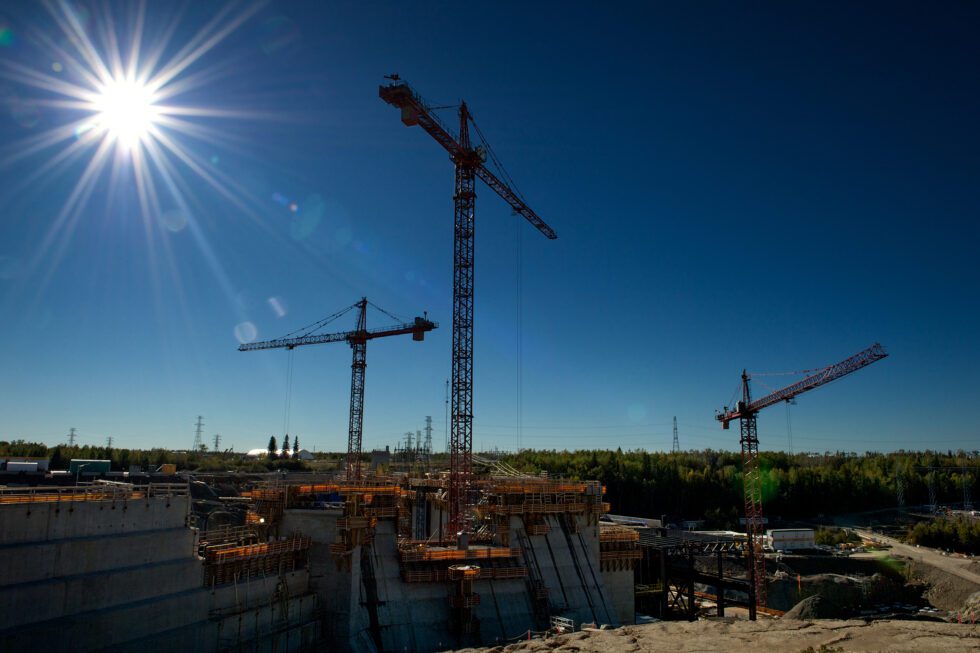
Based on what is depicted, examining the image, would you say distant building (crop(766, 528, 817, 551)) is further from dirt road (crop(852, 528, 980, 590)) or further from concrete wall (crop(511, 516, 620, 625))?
concrete wall (crop(511, 516, 620, 625))

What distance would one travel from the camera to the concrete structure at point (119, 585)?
24938 mm

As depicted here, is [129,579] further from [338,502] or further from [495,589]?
[495,589]

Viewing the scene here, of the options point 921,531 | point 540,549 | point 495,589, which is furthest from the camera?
point 921,531

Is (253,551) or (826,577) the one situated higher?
(253,551)

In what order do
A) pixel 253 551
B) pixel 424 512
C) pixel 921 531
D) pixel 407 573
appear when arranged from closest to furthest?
pixel 253 551 → pixel 407 573 → pixel 424 512 → pixel 921 531

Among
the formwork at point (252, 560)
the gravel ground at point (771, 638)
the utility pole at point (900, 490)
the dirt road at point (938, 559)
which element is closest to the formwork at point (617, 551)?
the gravel ground at point (771, 638)

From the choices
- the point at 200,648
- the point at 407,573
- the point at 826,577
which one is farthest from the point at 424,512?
the point at 826,577

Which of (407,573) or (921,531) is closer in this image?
(407,573)

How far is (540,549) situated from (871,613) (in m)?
46.1

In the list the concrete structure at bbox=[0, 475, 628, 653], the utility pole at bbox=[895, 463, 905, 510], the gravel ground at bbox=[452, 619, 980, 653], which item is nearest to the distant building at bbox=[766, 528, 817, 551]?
the concrete structure at bbox=[0, 475, 628, 653]

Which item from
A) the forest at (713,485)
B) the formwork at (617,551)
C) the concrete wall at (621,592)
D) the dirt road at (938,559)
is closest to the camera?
the concrete wall at (621,592)

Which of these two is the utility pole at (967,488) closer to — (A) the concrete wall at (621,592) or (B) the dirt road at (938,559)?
(B) the dirt road at (938,559)

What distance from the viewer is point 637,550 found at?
172ft

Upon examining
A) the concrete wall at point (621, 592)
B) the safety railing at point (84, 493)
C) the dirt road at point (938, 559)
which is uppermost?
the safety railing at point (84, 493)
